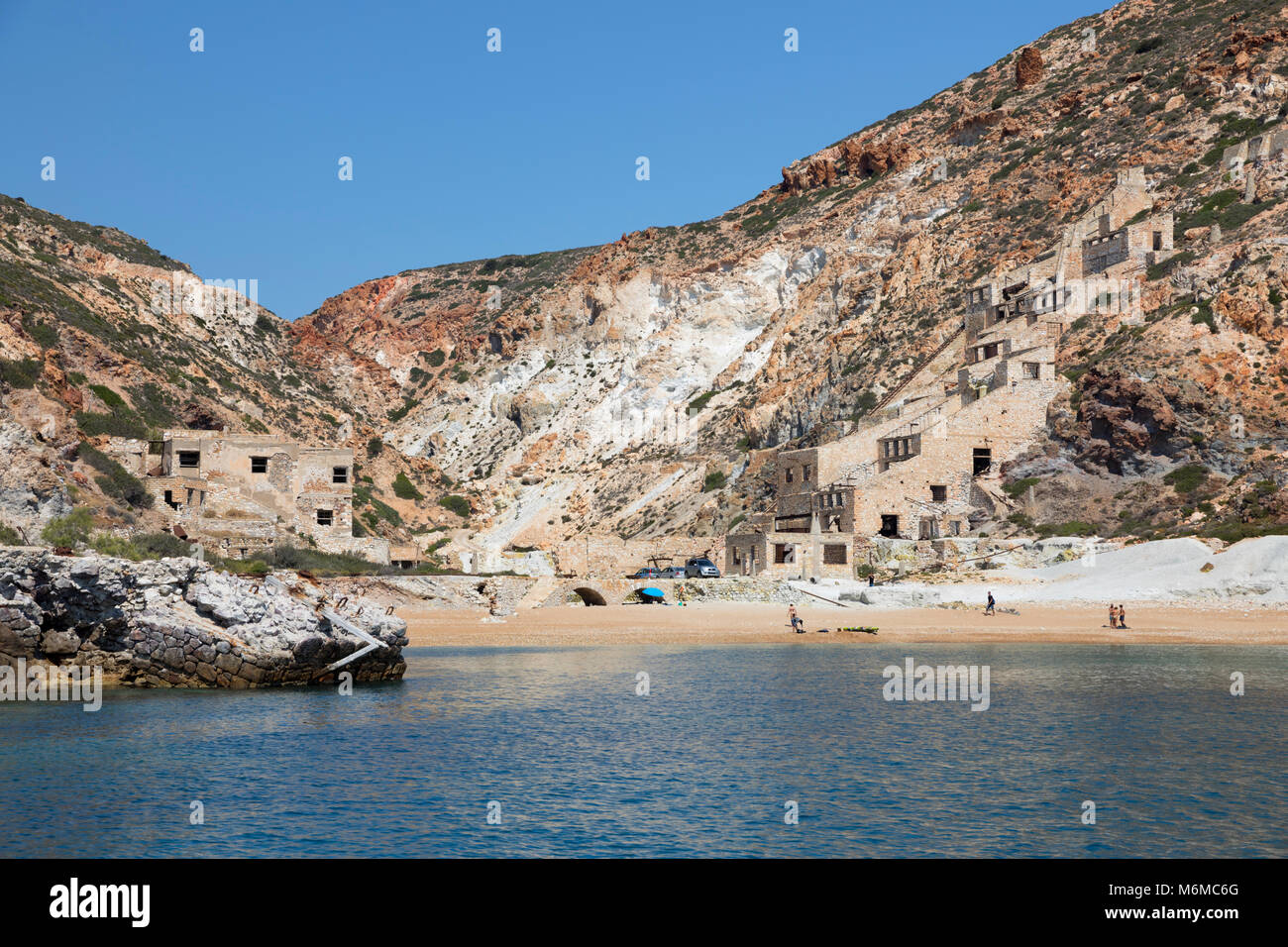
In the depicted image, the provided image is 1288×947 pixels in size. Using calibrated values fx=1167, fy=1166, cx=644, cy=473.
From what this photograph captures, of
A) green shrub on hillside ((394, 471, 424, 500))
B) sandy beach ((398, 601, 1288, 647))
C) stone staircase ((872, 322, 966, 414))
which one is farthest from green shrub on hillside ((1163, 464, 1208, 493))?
green shrub on hillside ((394, 471, 424, 500))

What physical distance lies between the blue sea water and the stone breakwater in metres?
0.79

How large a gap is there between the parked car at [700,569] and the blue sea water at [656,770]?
24.9 meters

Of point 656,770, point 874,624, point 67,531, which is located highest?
point 67,531

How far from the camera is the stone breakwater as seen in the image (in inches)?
849

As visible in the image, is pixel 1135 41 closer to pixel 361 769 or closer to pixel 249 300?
pixel 249 300

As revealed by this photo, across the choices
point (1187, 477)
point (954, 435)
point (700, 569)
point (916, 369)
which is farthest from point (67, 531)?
point (916, 369)

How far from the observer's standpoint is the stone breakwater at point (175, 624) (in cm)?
2156

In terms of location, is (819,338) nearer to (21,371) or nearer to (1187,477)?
(1187,477)

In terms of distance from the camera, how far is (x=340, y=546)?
154 feet

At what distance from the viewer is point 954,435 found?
2031 inches

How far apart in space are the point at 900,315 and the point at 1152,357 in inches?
887

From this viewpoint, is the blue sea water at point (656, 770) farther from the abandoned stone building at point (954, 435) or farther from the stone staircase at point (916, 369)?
the stone staircase at point (916, 369)

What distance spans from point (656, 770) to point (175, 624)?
12.1 m

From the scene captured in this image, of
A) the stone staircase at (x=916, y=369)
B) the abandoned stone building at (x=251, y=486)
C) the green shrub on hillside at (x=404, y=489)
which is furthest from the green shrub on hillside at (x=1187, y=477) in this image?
the green shrub on hillside at (x=404, y=489)
